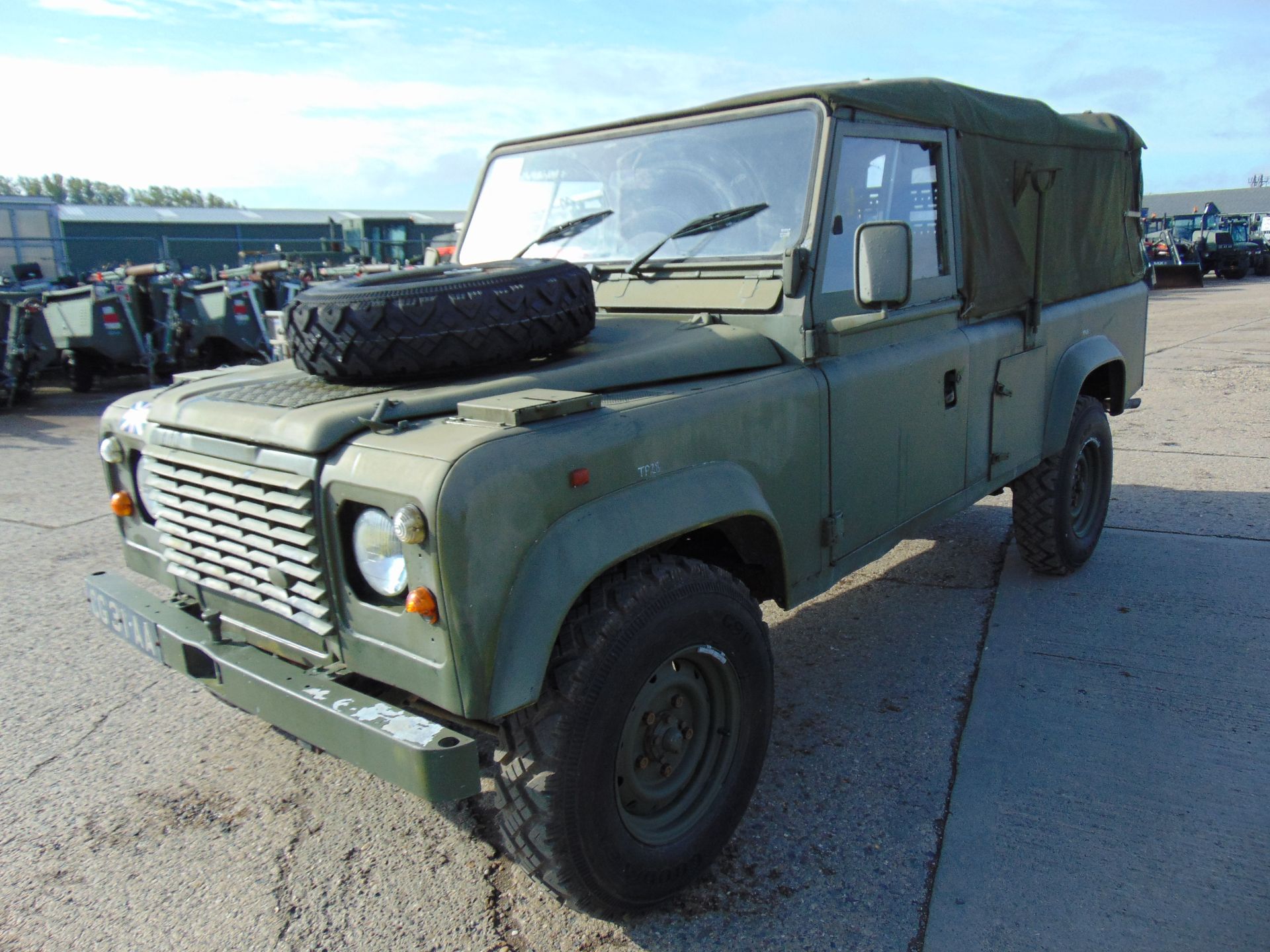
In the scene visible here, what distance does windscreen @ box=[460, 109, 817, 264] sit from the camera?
125 inches

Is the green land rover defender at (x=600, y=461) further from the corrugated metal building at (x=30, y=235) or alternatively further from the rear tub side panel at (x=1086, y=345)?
the corrugated metal building at (x=30, y=235)

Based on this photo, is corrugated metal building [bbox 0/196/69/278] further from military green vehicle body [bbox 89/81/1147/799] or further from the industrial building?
military green vehicle body [bbox 89/81/1147/799]

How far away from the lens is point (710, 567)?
2607 mm

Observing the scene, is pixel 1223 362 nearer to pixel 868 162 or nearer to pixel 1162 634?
pixel 1162 634

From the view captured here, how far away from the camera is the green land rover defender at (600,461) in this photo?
85.2 inches

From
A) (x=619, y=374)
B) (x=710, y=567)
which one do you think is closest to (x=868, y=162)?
(x=619, y=374)

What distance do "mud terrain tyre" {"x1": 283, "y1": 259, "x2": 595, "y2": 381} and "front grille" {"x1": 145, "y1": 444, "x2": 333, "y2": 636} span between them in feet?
1.34

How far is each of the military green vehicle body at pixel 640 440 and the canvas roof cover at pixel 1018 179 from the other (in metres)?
0.02

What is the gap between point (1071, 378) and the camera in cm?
459

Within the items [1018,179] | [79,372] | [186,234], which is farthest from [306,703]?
[186,234]

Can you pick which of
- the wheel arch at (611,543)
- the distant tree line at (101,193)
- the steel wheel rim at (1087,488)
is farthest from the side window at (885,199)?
the distant tree line at (101,193)

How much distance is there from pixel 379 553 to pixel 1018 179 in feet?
11.3

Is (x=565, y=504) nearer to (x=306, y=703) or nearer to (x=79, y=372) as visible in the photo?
(x=306, y=703)

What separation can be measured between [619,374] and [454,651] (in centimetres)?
97
